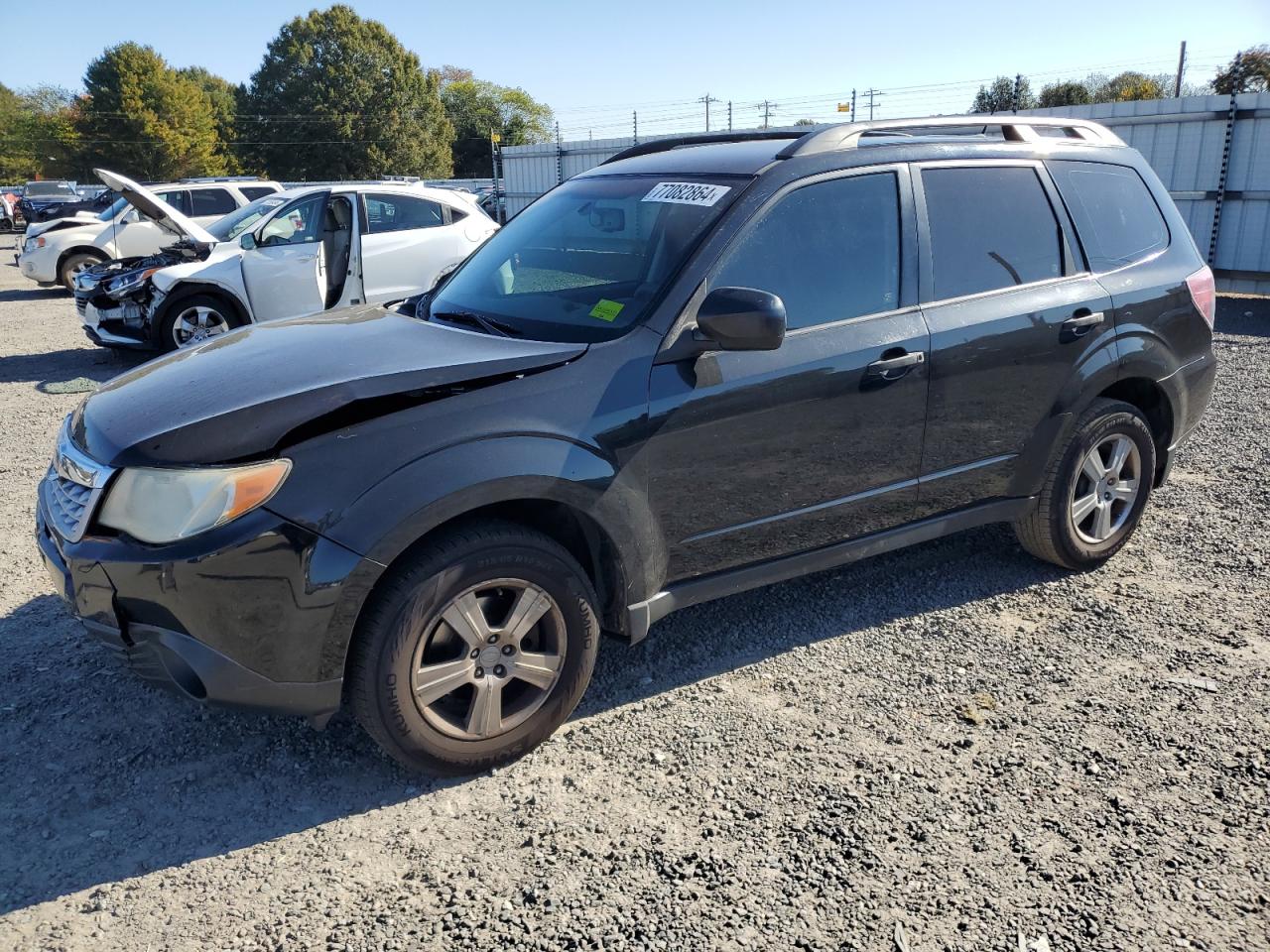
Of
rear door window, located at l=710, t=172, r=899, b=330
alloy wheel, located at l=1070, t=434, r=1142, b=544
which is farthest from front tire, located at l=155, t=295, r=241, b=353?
alloy wheel, located at l=1070, t=434, r=1142, b=544

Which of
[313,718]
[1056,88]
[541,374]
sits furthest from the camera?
[1056,88]

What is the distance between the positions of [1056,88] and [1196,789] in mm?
40640

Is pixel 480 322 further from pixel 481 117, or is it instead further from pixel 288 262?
pixel 481 117

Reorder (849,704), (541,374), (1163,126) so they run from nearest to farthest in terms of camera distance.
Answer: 1. (541,374)
2. (849,704)
3. (1163,126)

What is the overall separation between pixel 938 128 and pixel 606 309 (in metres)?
1.94

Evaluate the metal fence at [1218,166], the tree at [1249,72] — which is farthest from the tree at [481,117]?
the metal fence at [1218,166]

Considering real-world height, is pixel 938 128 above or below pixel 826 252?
above

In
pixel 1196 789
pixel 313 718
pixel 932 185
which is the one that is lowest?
pixel 1196 789

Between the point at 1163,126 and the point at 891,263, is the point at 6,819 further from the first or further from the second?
the point at 1163,126

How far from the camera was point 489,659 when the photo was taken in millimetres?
3008

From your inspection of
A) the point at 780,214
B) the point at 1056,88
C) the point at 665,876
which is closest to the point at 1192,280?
the point at 780,214

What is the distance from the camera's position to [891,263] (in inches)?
147

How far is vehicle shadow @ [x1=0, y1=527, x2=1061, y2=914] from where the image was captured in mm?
2814

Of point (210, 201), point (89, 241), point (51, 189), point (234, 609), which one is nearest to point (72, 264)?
point (89, 241)
